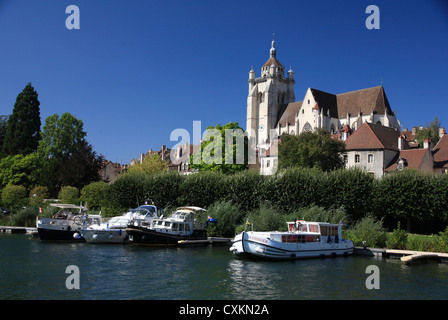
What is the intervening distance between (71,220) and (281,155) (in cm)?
3554

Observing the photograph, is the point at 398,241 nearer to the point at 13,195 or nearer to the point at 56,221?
the point at 56,221

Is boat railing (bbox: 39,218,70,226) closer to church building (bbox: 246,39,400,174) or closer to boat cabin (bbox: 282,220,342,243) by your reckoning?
boat cabin (bbox: 282,220,342,243)

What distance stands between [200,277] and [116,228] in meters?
18.3

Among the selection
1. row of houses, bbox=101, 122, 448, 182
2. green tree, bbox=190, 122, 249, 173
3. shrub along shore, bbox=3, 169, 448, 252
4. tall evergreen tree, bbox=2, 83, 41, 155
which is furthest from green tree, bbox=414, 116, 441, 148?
tall evergreen tree, bbox=2, 83, 41, 155

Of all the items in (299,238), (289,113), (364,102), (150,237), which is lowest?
(150,237)

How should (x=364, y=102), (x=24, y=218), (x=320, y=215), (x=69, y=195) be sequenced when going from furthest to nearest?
(x=364, y=102) → (x=69, y=195) → (x=24, y=218) → (x=320, y=215)

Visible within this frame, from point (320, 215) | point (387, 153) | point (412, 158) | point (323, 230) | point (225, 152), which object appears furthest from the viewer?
point (225, 152)

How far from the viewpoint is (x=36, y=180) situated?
63.6m

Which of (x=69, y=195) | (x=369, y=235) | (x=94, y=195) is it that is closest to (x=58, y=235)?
(x=94, y=195)

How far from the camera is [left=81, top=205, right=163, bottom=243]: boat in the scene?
36.1 meters

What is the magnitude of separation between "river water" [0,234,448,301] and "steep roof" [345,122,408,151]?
36418 millimetres

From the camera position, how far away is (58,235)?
3722 centimetres
